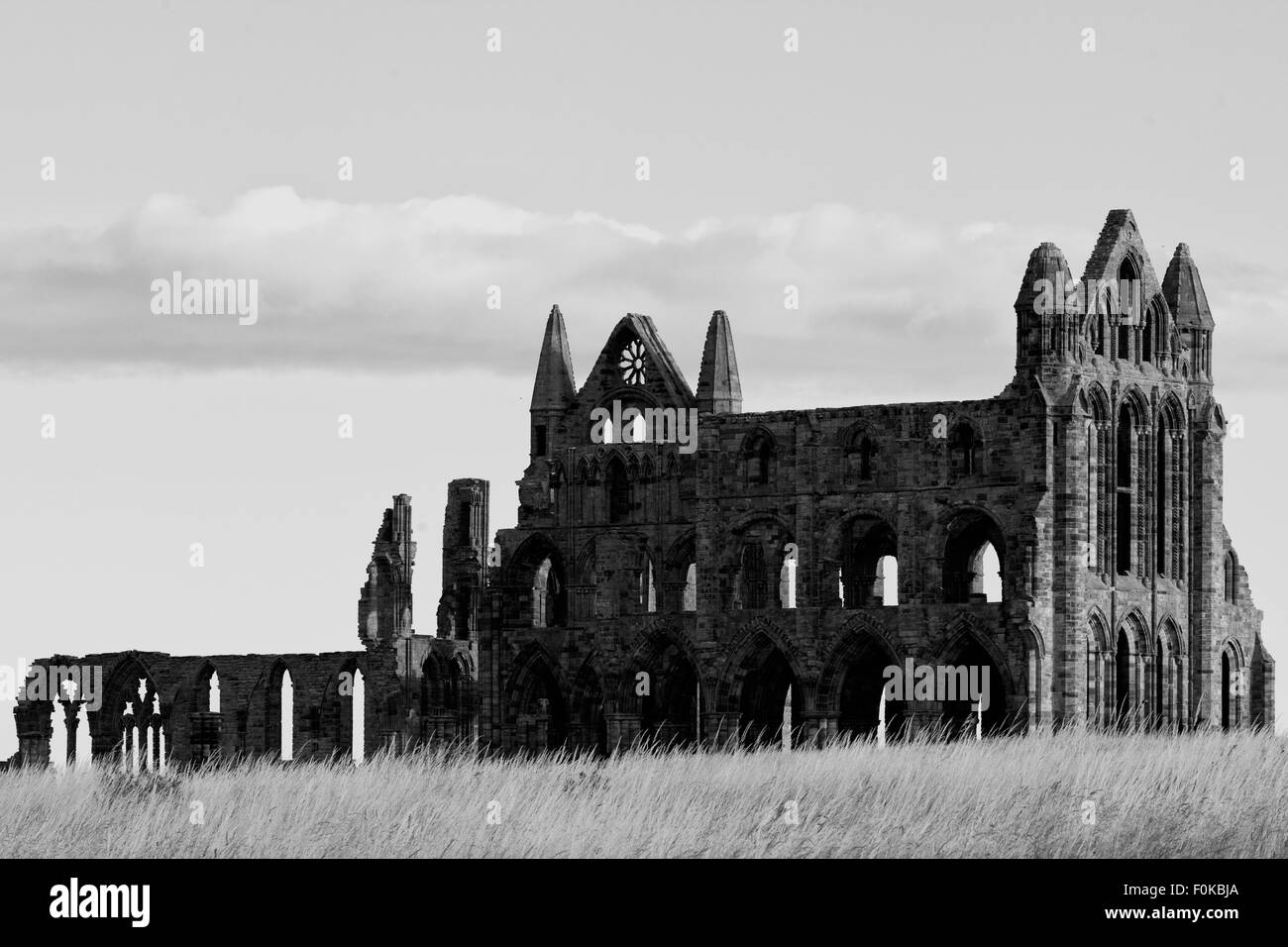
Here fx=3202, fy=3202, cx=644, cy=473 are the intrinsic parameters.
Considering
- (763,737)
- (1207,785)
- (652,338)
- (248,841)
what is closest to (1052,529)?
(763,737)

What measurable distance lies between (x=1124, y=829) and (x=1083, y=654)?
34009mm

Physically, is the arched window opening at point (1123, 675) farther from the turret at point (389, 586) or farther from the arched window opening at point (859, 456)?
the turret at point (389, 586)

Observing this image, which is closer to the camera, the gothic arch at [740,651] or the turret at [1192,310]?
the gothic arch at [740,651]

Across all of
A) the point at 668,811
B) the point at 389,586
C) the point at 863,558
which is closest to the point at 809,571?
the point at 863,558

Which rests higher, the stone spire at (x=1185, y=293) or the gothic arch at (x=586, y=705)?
the stone spire at (x=1185, y=293)

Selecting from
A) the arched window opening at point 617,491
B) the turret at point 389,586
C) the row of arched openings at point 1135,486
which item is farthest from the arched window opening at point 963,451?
the turret at point 389,586

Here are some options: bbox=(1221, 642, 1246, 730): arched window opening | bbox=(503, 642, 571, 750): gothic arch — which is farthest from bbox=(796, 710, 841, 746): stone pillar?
bbox=(1221, 642, 1246, 730): arched window opening

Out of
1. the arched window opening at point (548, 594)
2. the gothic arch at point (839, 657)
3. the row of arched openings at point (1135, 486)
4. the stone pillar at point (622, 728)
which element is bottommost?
the stone pillar at point (622, 728)

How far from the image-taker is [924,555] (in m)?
71.1

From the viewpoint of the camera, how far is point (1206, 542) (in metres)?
73.4

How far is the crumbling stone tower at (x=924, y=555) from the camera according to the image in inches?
2734

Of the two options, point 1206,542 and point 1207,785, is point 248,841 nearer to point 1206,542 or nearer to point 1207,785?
point 1207,785

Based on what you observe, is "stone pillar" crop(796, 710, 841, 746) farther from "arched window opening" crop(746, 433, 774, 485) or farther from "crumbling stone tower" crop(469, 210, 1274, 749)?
"arched window opening" crop(746, 433, 774, 485)

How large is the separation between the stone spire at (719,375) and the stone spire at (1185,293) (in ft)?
35.1
